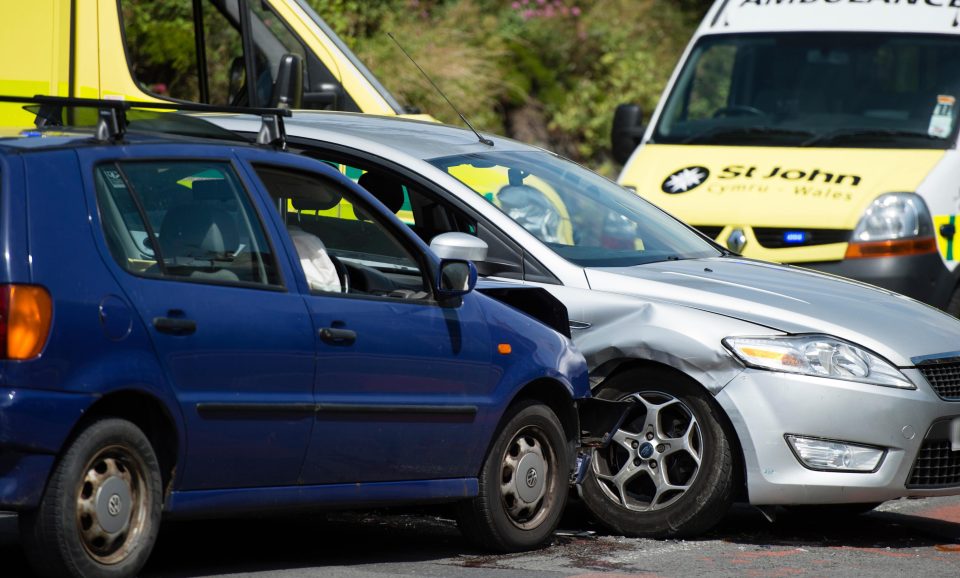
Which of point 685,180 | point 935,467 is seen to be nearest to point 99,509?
point 935,467

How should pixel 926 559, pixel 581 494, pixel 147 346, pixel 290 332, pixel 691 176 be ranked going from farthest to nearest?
pixel 691 176, pixel 581 494, pixel 926 559, pixel 290 332, pixel 147 346

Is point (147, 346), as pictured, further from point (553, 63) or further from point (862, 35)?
point (553, 63)

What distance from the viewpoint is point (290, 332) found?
5.52m

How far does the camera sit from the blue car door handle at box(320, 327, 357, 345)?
5652 mm

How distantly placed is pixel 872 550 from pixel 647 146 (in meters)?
5.34

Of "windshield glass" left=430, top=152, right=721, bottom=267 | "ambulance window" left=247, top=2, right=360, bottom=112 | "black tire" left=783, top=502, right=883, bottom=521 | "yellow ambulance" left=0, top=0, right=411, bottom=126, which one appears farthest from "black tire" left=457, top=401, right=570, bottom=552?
"ambulance window" left=247, top=2, right=360, bottom=112

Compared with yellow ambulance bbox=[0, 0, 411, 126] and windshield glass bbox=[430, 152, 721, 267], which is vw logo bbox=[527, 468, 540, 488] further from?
yellow ambulance bbox=[0, 0, 411, 126]

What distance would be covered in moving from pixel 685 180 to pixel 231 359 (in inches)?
245

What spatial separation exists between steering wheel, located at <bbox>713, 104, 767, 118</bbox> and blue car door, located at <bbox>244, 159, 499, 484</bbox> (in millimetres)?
5696

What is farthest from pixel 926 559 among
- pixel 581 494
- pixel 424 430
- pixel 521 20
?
pixel 521 20

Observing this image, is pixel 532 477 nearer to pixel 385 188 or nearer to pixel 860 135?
pixel 385 188

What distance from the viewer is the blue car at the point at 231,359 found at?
4.84 m

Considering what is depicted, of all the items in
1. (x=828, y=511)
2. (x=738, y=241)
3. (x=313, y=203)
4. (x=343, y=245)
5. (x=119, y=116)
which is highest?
(x=119, y=116)

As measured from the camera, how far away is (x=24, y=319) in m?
4.77
